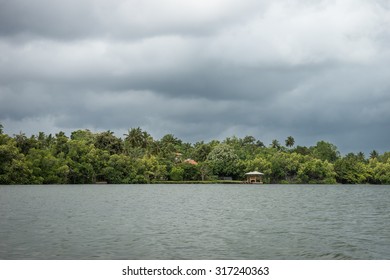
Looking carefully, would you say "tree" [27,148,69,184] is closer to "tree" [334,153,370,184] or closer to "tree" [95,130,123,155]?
"tree" [95,130,123,155]

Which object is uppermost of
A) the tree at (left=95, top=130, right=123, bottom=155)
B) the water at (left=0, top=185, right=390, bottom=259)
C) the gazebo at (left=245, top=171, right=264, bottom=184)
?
the tree at (left=95, top=130, right=123, bottom=155)

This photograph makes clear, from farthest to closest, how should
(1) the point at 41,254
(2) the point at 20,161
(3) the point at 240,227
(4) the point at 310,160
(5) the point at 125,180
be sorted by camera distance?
(4) the point at 310,160 < (5) the point at 125,180 < (2) the point at 20,161 < (3) the point at 240,227 < (1) the point at 41,254

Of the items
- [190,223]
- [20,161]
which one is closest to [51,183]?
[20,161]

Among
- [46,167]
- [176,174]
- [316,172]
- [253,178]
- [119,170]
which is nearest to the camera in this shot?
[46,167]

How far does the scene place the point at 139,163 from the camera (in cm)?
14025

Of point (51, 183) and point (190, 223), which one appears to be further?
point (51, 183)

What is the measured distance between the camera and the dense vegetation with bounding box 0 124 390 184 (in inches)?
4414

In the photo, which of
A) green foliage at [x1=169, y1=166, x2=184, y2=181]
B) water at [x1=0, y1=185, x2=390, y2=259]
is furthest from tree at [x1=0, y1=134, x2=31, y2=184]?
water at [x1=0, y1=185, x2=390, y2=259]

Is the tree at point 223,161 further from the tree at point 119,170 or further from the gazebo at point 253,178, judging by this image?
the tree at point 119,170

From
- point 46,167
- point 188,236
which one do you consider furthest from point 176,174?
point 188,236

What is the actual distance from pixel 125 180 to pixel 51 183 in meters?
26.3

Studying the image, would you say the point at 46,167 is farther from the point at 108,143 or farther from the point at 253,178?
the point at 253,178

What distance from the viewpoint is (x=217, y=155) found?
15862 centimetres
